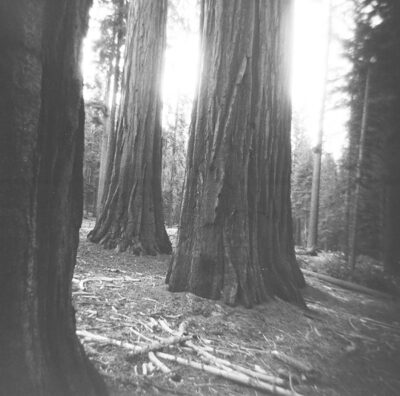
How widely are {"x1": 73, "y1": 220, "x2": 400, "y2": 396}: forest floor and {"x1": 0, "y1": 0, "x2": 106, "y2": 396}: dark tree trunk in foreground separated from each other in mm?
505

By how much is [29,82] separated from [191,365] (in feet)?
5.50

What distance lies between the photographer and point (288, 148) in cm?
380

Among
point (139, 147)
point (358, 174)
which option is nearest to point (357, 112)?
point (358, 174)

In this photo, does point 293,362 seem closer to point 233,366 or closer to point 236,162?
point 233,366

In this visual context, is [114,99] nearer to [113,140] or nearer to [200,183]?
[113,140]

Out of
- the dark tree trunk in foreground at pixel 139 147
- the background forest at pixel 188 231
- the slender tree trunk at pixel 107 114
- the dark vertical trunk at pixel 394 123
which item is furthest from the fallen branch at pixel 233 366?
the slender tree trunk at pixel 107 114

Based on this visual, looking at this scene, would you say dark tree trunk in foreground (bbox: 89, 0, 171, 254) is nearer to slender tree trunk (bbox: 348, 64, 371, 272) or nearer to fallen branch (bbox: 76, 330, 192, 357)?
fallen branch (bbox: 76, 330, 192, 357)

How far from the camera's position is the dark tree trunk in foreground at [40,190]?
0.95 m

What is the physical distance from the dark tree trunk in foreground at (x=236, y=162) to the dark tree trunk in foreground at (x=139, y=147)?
2571mm

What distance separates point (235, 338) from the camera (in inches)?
88.6

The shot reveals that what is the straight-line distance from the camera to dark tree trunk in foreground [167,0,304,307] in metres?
3.04

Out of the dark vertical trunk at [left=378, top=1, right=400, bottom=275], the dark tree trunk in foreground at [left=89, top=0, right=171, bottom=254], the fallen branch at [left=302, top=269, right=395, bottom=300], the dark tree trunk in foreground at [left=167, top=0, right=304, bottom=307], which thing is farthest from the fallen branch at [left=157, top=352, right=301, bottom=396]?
the fallen branch at [left=302, top=269, right=395, bottom=300]

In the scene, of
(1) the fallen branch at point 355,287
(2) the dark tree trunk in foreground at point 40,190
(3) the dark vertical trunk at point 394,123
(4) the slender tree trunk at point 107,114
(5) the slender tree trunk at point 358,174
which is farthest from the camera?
(4) the slender tree trunk at point 107,114

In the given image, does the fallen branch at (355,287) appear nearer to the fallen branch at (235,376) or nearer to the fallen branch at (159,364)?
the fallen branch at (235,376)
